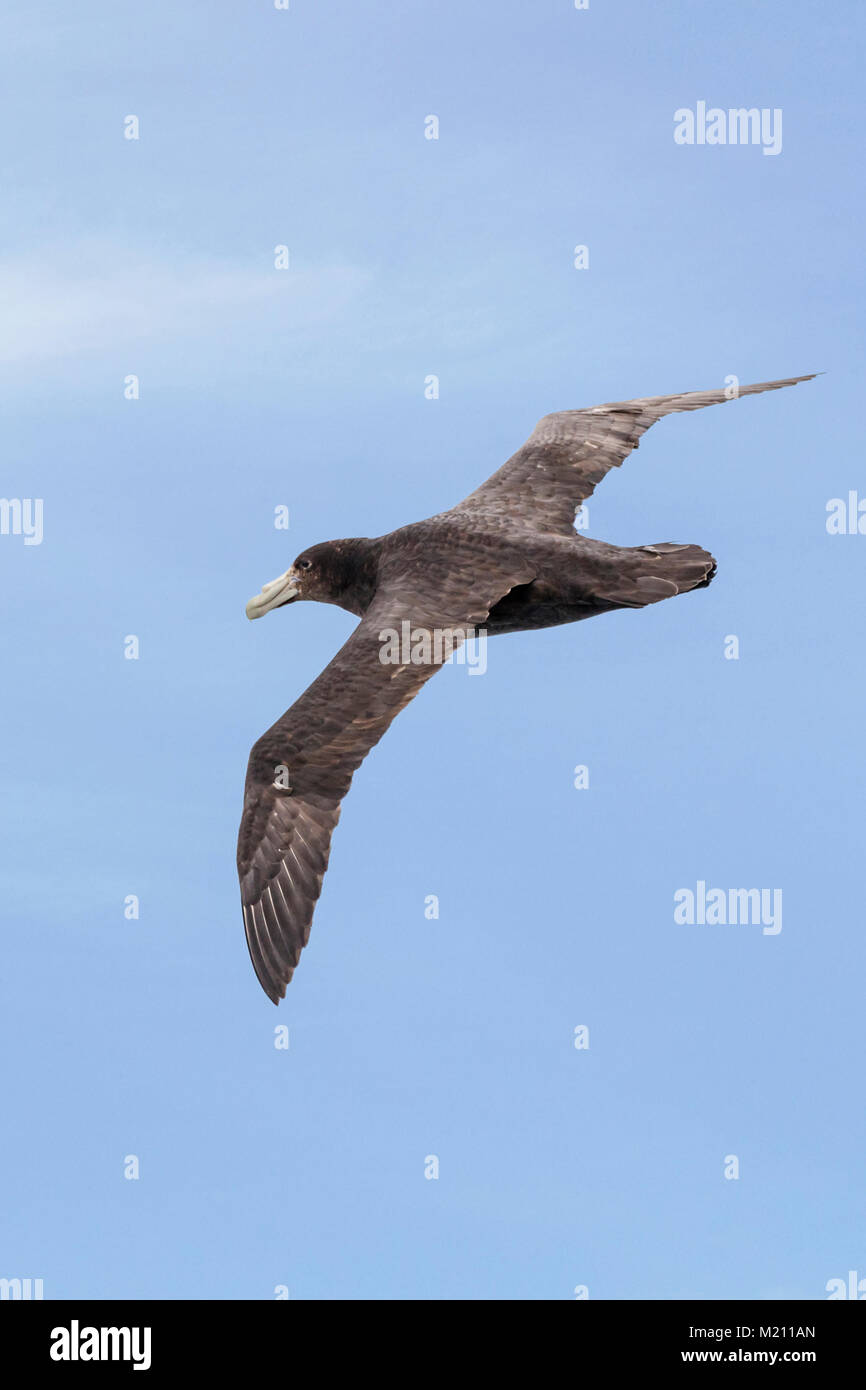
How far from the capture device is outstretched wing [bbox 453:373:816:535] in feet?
69.3

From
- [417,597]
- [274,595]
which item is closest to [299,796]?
[417,597]

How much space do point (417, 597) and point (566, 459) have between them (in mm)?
3970

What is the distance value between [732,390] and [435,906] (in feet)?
24.1

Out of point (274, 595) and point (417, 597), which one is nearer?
point (417, 597)

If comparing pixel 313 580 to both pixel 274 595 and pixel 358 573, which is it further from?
pixel 358 573

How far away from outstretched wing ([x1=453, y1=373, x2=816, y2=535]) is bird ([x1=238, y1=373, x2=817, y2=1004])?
0.02 m

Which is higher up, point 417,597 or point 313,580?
point 313,580

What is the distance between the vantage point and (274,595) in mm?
22203

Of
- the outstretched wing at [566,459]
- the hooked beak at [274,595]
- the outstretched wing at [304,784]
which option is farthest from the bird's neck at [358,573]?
the outstretched wing at [304,784]

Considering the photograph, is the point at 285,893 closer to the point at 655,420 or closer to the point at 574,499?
the point at 574,499

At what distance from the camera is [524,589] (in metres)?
19.4

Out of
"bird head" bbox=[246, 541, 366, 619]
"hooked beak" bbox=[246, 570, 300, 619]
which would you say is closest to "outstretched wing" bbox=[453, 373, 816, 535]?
"bird head" bbox=[246, 541, 366, 619]

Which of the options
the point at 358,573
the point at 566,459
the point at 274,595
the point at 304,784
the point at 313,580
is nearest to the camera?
the point at 304,784

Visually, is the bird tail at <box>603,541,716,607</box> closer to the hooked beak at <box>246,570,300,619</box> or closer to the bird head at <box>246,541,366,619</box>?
the bird head at <box>246,541,366,619</box>
